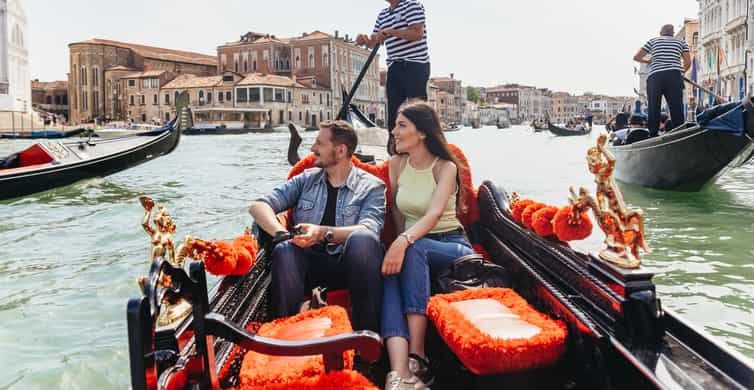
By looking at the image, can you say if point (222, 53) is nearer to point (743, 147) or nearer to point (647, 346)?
point (743, 147)

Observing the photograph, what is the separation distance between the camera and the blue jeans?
3.92 feet

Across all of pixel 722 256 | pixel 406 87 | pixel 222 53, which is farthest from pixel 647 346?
pixel 222 53

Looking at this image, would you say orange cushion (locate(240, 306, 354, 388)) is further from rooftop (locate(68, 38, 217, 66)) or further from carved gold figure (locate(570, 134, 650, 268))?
rooftop (locate(68, 38, 217, 66))

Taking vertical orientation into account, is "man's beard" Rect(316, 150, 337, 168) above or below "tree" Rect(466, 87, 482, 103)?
below

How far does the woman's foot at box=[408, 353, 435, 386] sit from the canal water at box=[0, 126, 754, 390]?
97 cm

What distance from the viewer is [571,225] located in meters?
1.14

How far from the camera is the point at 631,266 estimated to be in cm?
90

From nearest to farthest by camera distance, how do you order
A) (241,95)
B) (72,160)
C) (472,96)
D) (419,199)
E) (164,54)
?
(419,199), (72,160), (241,95), (164,54), (472,96)

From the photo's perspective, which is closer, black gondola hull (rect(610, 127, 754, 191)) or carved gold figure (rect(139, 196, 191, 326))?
carved gold figure (rect(139, 196, 191, 326))

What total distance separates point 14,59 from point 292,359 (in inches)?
1011

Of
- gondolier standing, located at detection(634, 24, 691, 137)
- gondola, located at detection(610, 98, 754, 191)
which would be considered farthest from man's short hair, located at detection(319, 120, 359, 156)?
gondola, located at detection(610, 98, 754, 191)

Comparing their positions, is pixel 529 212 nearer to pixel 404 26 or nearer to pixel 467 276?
pixel 467 276

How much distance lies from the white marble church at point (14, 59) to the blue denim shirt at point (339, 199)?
2178cm

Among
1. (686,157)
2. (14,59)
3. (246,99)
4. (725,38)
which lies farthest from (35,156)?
(246,99)
